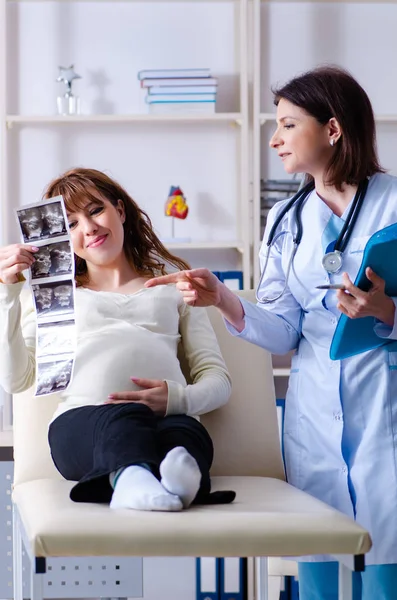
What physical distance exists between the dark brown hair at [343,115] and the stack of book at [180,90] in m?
1.19

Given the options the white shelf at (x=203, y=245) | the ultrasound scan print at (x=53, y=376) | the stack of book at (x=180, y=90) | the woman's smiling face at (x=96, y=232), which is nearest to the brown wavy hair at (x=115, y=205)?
the woman's smiling face at (x=96, y=232)

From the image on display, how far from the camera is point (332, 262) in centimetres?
156

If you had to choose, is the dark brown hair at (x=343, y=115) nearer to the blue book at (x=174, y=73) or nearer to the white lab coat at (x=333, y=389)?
the white lab coat at (x=333, y=389)

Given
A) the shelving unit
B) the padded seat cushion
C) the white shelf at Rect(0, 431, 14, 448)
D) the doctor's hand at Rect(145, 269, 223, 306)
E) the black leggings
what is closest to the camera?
the padded seat cushion

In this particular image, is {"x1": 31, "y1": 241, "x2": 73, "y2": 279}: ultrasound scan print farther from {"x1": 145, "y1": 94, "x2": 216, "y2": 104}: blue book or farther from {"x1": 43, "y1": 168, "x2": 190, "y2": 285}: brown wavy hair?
{"x1": 145, "y1": 94, "x2": 216, "y2": 104}: blue book

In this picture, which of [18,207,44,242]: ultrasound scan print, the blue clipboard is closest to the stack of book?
[18,207,44,242]: ultrasound scan print

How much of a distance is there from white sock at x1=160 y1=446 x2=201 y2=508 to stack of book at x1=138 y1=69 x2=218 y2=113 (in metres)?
1.74

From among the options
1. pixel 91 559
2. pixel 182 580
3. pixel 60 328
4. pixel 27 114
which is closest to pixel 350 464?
pixel 60 328

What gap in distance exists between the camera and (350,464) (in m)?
1.55

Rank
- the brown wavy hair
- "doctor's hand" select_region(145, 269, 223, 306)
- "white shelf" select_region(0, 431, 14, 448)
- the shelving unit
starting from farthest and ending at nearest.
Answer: the shelving unit → "white shelf" select_region(0, 431, 14, 448) → the brown wavy hair → "doctor's hand" select_region(145, 269, 223, 306)

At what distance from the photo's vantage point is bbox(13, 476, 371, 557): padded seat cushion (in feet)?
3.91

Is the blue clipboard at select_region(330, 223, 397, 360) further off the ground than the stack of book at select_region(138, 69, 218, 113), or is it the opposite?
the stack of book at select_region(138, 69, 218, 113)

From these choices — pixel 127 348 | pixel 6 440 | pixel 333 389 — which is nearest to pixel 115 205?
pixel 127 348

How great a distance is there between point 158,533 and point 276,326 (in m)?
0.54
